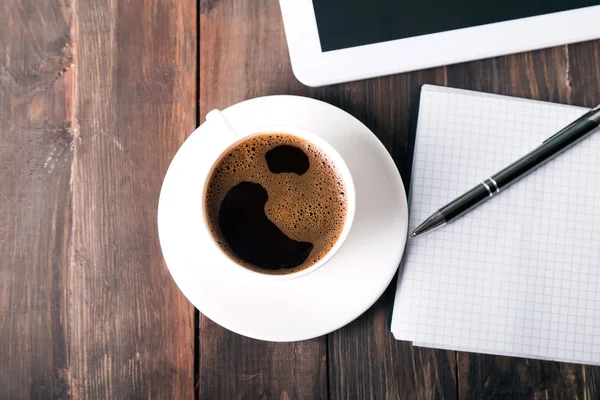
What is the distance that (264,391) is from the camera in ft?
2.30

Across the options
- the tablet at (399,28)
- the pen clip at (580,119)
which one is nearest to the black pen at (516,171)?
the pen clip at (580,119)

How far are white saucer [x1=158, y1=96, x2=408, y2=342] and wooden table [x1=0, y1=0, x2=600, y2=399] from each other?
8 centimetres

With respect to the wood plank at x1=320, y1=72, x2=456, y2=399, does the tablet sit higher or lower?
higher

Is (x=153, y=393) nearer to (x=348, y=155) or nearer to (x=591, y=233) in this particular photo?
(x=348, y=155)

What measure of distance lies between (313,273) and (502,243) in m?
0.26

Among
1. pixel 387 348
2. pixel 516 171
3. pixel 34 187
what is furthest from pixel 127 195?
pixel 516 171

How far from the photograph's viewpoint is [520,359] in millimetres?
705

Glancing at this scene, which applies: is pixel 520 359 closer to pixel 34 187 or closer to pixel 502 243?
pixel 502 243

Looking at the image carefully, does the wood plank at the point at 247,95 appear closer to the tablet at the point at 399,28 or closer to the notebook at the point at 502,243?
the tablet at the point at 399,28

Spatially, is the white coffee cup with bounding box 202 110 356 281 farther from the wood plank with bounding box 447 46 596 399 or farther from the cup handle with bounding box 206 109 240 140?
the wood plank with bounding box 447 46 596 399

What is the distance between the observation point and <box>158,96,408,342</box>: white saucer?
617mm

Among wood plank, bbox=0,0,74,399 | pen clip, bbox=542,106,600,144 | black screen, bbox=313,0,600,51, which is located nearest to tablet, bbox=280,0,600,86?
black screen, bbox=313,0,600,51

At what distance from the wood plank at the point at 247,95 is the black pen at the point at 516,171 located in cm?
23

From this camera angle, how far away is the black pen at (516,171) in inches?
26.2
